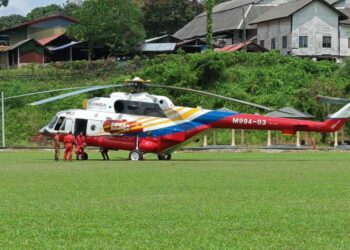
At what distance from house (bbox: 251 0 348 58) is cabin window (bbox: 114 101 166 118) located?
152ft

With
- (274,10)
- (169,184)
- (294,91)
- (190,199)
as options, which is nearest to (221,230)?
(190,199)

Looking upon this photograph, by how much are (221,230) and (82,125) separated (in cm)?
2254

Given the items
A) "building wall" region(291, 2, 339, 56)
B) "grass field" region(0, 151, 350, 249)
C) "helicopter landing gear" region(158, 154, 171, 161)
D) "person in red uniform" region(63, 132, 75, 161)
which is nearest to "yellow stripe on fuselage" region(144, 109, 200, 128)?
"helicopter landing gear" region(158, 154, 171, 161)

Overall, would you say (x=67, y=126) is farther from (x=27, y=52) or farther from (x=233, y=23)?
(x=233, y=23)

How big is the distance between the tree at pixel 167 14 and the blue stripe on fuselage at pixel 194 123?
73841 millimetres

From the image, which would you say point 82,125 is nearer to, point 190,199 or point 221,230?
point 190,199

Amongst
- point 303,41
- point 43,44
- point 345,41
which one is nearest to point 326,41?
point 345,41

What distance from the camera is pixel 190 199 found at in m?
16.1

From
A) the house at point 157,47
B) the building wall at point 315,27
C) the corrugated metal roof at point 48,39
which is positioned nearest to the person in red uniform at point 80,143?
the building wall at point 315,27

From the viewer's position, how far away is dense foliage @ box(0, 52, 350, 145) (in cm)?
5731

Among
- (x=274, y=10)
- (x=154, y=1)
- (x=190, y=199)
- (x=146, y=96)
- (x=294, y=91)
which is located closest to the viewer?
(x=190, y=199)

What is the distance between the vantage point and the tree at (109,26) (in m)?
78.9

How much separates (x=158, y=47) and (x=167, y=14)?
27.5m

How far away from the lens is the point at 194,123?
3306 cm
